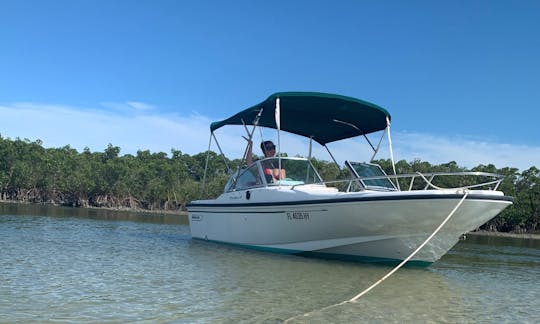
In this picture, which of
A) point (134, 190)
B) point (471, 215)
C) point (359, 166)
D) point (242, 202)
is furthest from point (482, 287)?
point (134, 190)

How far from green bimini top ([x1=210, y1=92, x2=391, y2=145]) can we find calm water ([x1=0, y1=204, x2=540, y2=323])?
378cm

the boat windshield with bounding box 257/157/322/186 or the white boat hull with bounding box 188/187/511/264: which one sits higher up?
the boat windshield with bounding box 257/157/322/186

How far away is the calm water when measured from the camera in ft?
16.4

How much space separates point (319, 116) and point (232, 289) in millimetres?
7153

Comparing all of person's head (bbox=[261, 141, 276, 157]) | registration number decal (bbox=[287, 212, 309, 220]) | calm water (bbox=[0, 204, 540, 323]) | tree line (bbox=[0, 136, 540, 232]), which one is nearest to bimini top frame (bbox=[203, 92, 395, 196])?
person's head (bbox=[261, 141, 276, 157])

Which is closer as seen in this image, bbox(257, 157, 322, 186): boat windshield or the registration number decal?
the registration number decal

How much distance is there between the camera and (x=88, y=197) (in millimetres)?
79938

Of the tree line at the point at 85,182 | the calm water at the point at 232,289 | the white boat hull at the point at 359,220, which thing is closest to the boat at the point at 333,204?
the white boat hull at the point at 359,220

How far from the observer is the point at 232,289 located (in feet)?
21.2

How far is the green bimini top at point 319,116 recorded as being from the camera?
36.5 ft

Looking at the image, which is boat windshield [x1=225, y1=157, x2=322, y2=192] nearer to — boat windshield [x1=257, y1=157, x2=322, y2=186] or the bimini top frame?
boat windshield [x1=257, y1=157, x2=322, y2=186]

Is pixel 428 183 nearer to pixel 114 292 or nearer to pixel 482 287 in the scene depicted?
pixel 482 287

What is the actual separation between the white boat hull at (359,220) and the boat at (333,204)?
0.02 m

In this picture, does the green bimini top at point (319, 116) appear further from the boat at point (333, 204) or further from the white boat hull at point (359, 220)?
the white boat hull at point (359, 220)
